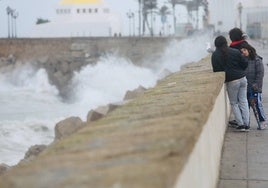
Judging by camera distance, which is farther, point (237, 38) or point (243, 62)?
point (237, 38)

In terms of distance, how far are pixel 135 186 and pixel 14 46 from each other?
5507cm

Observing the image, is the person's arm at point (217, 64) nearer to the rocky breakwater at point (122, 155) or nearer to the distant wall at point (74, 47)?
the rocky breakwater at point (122, 155)

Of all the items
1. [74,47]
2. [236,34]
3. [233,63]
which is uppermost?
[236,34]

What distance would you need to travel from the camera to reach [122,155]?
8.76 feet

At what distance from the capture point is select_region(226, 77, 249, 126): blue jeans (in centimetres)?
757

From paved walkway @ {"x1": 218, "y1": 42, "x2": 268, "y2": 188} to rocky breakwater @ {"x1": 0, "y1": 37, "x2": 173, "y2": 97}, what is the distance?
4662cm

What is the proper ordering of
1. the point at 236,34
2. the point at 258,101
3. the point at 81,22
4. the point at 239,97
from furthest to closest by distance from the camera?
1. the point at 81,22
2. the point at 258,101
3. the point at 236,34
4. the point at 239,97

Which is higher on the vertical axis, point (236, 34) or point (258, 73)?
point (236, 34)

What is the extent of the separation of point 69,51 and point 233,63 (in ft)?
162

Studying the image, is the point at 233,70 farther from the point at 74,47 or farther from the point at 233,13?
the point at 233,13

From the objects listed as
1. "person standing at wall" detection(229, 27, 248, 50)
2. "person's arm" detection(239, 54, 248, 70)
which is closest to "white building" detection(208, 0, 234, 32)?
"person standing at wall" detection(229, 27, 248, 50)

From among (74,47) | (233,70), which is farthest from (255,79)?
(74,47)

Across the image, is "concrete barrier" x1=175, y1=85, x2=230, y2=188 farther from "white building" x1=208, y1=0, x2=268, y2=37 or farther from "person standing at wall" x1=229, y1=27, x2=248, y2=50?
"white building" x1=208, y1=0, x2=268, y2=37

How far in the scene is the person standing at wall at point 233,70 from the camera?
7.43 meters
